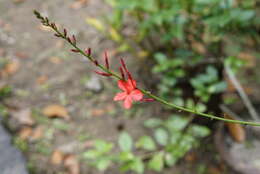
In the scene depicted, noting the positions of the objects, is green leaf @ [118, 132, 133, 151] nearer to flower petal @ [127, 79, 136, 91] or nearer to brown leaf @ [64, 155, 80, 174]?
brown leaf @ [64, 155, 80, 174]

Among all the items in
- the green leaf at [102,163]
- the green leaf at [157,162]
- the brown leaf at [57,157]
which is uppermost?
the brown leaf at [57,157]

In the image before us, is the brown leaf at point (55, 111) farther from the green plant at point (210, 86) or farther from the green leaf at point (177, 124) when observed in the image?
the green plant at point (210, 86)

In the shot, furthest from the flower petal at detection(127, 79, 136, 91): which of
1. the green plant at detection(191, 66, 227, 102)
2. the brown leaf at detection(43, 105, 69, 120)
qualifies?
the brown leaf at detection(43, 105, 69, 120)

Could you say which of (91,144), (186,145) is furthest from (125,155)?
(91,144)

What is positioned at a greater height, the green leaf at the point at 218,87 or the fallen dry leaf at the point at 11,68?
the fallen dry leaf at the point at 11,68


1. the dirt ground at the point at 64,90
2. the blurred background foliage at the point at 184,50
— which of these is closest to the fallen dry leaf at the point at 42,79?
the dirt ground at the point at 64,90

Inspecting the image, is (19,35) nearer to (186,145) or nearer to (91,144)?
(91,144)

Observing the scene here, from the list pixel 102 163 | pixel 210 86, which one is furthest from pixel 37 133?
pixel 210 86
